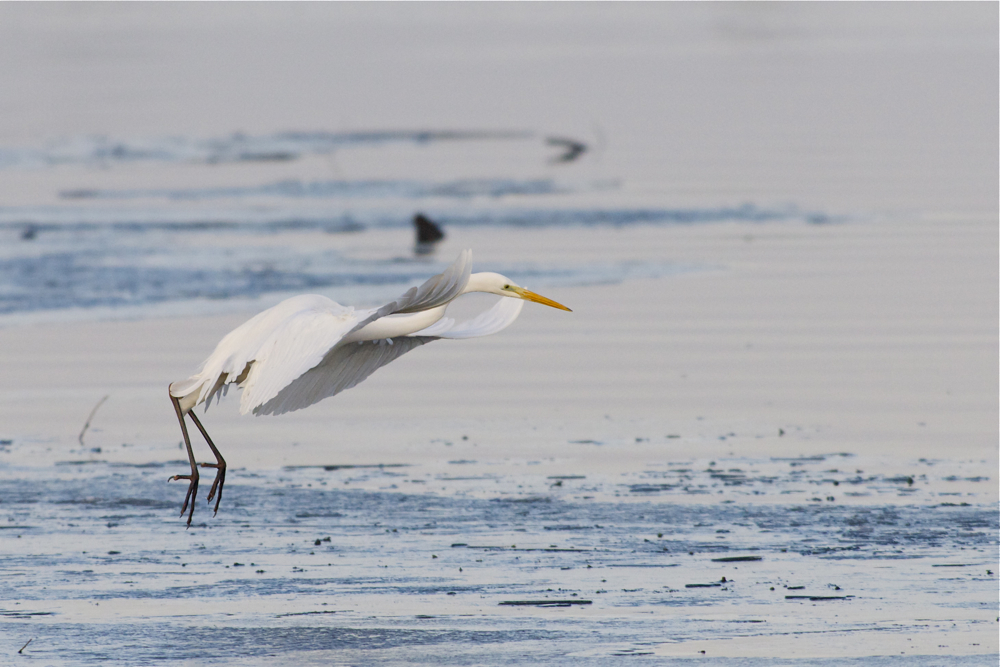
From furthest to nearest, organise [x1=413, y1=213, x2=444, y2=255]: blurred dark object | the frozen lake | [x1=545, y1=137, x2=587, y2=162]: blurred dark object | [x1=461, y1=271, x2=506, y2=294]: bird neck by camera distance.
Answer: [x1=545, y1=137, x2=587, y2=162]: blurred dark object < [x1=413, y1=213, x2=444, y2=255]: blurred dark object < [x1=461, y1=271, x2=506, y2=294]: bird neck < the frozen lake

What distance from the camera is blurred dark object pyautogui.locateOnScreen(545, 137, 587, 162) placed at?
40.8 metres

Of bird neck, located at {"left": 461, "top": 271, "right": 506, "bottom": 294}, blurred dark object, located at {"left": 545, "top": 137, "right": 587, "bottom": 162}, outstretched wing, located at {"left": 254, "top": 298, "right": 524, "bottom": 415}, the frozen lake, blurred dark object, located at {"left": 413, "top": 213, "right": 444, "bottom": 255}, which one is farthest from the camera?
blurred dark object, located at {"left": 545, "top": 137, "right": 587, "bottom": 162}

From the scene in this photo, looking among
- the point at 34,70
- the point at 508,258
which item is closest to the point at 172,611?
the point at 508,258

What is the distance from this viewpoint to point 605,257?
2322 centimetres

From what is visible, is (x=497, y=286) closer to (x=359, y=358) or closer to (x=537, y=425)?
(x=359, y=358)

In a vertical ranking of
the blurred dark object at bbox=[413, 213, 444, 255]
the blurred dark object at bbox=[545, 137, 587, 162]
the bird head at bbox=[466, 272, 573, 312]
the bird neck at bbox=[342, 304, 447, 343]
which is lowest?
the bird neck at bbox=[342, 304, 447, 343]

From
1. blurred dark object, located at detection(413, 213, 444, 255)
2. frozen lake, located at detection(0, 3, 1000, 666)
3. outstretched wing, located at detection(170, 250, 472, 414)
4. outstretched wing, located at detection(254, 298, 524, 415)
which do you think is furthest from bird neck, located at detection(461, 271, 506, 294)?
blurred dark object, located at detection(413, 213, 444, 255)

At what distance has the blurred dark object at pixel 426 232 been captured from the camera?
82.3 ft

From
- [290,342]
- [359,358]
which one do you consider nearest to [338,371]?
[359,358]

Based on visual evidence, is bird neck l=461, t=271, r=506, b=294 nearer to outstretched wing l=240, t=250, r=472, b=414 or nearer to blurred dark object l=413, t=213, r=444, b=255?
outstretched wing l=240, t=250, r=472, b=414

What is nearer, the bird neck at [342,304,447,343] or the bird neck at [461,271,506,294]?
the bird neck at [342,304,447,343]

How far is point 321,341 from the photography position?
9.16 meters

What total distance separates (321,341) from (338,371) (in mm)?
718

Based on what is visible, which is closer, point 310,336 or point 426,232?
point 310,336
